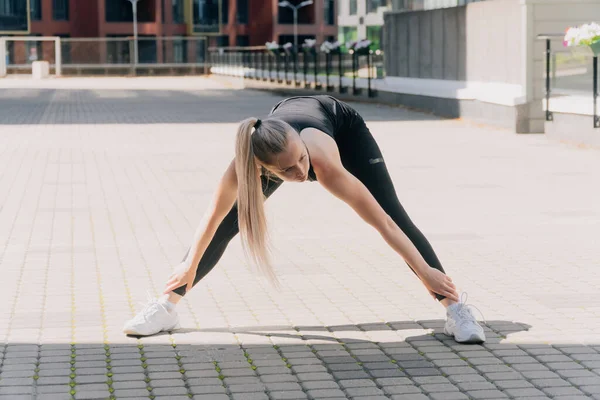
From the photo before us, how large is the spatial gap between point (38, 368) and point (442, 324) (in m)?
2.05

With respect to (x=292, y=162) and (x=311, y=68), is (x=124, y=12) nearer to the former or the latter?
(x=311, y=68)

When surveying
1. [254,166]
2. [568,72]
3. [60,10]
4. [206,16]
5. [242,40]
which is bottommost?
[254,166]

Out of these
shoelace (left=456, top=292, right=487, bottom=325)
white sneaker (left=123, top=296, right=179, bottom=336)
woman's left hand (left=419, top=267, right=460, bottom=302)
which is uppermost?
woman's left hand (left=419, top=267, right=460, bottom=302)

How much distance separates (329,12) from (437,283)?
79231 millimetres

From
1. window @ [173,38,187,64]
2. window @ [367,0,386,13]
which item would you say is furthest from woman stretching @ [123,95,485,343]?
window @ [173,38,187,64]

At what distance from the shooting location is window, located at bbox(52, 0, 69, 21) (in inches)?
3071

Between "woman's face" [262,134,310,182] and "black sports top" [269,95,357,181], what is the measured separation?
270 millimetres

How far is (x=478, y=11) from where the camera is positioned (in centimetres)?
2347

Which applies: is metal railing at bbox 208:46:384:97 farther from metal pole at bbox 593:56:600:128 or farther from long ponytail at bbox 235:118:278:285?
long ponytail at bbox 235:118:278:285

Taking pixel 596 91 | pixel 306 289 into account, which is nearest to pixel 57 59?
pixel 596 91

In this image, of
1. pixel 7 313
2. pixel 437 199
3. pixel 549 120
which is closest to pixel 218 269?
pixel 7 313

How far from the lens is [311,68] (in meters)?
40.5

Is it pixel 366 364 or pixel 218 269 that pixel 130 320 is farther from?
pixel 218 269

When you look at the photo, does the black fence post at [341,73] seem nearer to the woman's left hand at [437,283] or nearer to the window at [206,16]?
the woman's left hand at [437,283]
